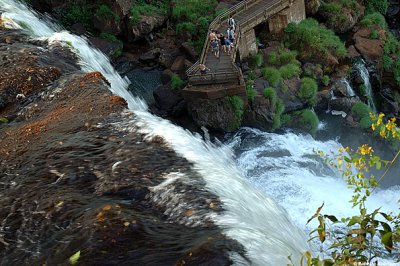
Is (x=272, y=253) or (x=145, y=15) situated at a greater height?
(x=145, y=15)

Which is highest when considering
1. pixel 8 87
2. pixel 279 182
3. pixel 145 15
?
pixel 145 15

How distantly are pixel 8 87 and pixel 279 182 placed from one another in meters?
8.00

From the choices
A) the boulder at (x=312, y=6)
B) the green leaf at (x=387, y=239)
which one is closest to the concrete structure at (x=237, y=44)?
the boulder at (x=312, y=6)

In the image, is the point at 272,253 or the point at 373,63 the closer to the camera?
the point at 272,253

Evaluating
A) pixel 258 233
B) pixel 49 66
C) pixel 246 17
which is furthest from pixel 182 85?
pixel 258 233

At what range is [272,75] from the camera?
17.1 meters

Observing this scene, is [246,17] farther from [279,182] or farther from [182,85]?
[279,182]

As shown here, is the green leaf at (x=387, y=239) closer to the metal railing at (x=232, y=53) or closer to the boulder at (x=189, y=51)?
the metal railing at (x=232, y=53)

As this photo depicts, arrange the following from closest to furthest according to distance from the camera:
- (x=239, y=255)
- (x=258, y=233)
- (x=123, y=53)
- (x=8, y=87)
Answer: (x=239, y=255), (x=258, y=233), (x=8, y=87), (x=123, y=53)

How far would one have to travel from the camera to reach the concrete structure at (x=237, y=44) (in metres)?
15.4

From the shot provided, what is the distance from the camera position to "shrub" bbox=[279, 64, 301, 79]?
57.0 ft

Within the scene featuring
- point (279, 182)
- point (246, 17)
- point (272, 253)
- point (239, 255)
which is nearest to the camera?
point (239, 255)

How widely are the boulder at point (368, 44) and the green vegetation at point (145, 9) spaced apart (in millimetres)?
9299

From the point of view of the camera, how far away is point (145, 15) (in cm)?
2111
